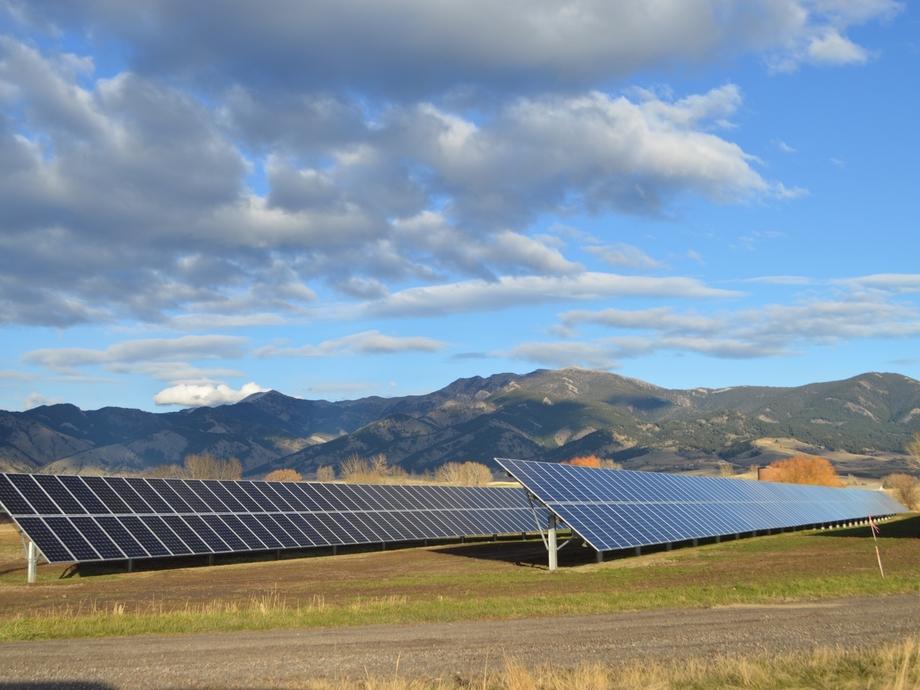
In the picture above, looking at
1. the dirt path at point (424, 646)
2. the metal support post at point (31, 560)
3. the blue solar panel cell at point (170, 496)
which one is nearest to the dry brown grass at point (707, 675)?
the dirt path at point (424, 646)

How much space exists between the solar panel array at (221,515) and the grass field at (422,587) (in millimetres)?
1420

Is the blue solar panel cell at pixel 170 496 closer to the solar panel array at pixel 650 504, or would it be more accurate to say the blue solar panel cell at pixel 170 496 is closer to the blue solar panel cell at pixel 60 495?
the blue solar panel cell at pixel 60 495

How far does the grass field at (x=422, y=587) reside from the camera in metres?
27.5

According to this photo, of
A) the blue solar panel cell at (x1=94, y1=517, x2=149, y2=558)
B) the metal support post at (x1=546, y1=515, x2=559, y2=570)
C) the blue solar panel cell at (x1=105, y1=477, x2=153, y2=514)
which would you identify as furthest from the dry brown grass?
the blue solar panel cell at (x1=105, y1=477, x2=153, y2=514)

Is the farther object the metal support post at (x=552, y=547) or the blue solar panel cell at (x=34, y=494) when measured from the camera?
the metal support post at (x=552, y=547)

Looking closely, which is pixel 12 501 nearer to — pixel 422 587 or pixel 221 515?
pixel 221 515

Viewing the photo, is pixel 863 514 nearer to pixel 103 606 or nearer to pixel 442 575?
pixel 442 575

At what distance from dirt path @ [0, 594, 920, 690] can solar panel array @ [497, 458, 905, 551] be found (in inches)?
812

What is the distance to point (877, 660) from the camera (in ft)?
54.7

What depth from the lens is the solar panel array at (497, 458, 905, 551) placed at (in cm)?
4769

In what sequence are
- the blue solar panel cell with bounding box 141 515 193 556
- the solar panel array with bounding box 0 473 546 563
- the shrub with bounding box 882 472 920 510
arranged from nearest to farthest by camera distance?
the solar panel array with bounding box 0 473 546 563, the blue solar panel cell with bounding box 141 515 193 556, the shrub with bounding box 882 472 920 510

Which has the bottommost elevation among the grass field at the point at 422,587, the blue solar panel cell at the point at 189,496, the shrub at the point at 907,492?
the shrub at the point at 907,492

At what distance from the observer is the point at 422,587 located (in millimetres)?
37438

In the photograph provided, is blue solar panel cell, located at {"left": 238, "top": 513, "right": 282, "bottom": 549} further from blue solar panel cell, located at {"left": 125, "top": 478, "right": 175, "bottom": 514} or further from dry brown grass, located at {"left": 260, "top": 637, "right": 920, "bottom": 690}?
dry brown grass, located at {"left": 260, "top": 637, "right": 920, "bottom": 690}
